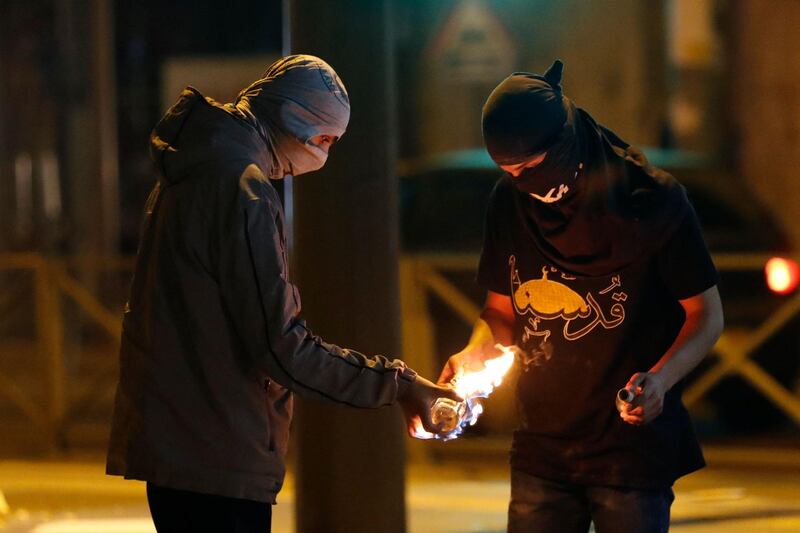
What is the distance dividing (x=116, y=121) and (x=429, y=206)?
361 inches

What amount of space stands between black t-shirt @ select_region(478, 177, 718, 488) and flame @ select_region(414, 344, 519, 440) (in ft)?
0.28

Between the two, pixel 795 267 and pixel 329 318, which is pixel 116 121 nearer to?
pixel 795 267

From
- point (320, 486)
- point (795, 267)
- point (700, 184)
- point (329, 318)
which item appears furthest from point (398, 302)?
point (700, 184)

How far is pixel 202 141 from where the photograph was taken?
3355 mm

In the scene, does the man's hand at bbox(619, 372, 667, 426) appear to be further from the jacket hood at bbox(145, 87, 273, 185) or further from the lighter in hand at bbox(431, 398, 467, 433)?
the jacket hood at bbox(145, 87, 273, 185)

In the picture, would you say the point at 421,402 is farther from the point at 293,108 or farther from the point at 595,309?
the point at 293,108

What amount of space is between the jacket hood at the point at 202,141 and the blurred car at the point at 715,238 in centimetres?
539

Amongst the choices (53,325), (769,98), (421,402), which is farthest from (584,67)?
(421,402)

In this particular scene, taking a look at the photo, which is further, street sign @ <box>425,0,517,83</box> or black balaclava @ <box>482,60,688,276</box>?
street sign @ <box>425,0,517,83</box>

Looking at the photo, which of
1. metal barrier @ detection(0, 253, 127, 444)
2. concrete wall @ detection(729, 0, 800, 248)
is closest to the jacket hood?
metal barrier @ detection(0, 253, 127, 444)

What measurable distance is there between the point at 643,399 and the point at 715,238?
246 inches

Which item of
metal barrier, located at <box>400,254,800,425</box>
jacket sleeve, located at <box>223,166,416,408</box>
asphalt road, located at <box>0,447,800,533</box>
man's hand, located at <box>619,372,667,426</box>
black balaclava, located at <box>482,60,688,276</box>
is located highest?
black balaclava, located at <box>482,60,688,276</box>

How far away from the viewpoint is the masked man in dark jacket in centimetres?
328

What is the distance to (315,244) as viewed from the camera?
516cm
